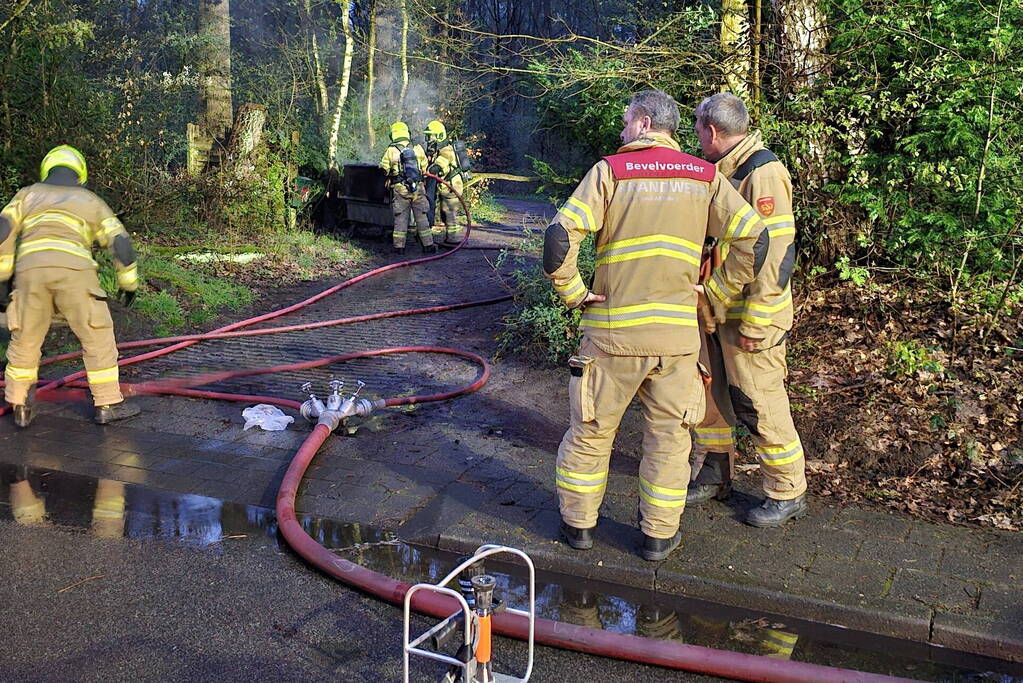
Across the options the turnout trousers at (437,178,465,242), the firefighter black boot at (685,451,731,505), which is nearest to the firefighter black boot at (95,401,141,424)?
the firefighter black boot at (685,451,731,505)

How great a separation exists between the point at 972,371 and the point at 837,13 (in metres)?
2.88

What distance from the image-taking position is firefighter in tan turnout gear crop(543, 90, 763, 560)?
4.08 metres

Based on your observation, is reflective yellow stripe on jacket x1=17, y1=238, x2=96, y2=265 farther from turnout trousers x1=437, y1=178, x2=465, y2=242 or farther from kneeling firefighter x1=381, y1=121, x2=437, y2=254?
turnout trousers x1=437, y1=178, x2=465, y2=242

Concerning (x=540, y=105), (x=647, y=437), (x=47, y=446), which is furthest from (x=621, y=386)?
(x=540, y=105)

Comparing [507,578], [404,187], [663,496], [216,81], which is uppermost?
[216,81]

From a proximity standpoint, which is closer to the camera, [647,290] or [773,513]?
[647,290]

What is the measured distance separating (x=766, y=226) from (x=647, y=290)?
2.38ft

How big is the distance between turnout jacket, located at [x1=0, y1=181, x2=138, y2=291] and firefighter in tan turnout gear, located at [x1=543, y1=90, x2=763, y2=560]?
11.7 feet

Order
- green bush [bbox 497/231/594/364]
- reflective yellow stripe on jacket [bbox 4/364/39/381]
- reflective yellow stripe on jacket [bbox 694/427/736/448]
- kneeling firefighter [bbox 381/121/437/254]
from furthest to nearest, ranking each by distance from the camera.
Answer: kneeling firefighter [bbox 381/121/437/254], green bush [bbox 497/231/594/364], reflective yellow stripe on jacket [bbox 4/364/39/381], reflective yellow stripe on jacket [bbox 694/427/736/448]

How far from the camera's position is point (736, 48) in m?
7.31

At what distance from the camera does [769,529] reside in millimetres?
4645

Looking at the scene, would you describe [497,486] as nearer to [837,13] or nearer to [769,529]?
[769,529]

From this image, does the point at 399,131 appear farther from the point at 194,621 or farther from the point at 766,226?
the point at 194,621

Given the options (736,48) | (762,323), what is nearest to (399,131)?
(736,48)
